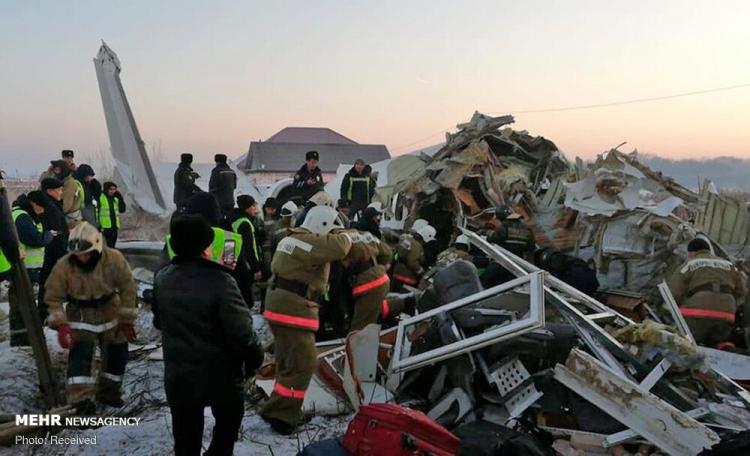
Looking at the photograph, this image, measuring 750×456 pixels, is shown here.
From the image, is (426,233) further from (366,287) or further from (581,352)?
(581,352)

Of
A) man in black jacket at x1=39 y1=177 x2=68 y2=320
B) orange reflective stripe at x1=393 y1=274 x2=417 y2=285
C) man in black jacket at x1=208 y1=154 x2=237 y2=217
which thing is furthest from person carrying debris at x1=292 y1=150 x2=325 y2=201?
man in black jacket at x1=39 y1=177 x2=68 y2=320

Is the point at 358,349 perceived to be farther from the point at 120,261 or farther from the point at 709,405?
the point at 709,405

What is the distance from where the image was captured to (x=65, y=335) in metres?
4.28

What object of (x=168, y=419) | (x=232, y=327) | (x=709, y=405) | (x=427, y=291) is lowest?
(x=168, y=419)

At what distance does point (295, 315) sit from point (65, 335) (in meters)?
1.85

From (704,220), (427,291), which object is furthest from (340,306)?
(704,220)

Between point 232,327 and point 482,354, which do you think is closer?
point 232,327

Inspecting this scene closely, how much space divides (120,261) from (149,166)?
11.4 meters

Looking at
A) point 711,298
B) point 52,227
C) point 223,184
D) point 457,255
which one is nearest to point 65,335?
point 52,227

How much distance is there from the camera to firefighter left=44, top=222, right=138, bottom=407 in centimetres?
427

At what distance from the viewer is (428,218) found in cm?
983

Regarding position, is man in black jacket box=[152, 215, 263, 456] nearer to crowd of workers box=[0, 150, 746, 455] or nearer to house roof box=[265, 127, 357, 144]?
crowd of workers box=[0, 150, 746, 455]

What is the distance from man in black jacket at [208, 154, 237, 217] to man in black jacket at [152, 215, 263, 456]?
5.81m

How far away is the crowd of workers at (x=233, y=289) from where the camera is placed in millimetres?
2984
